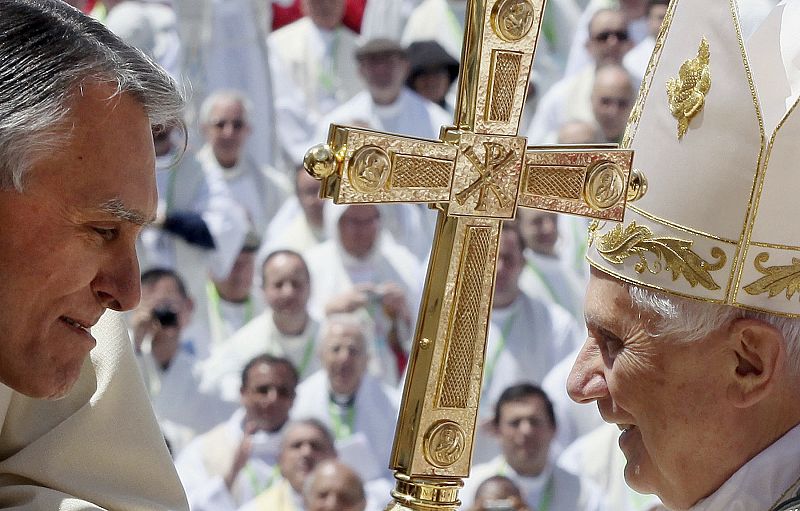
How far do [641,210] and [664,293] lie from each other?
0.12m

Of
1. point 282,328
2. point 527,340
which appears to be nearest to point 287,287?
point 282,328

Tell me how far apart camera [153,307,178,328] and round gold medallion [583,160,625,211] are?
3.60 meters

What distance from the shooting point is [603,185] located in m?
1.52

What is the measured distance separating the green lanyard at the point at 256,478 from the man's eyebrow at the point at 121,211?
3.38 m

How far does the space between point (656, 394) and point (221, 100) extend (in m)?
3.92

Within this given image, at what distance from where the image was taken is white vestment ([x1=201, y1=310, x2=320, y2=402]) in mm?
4965

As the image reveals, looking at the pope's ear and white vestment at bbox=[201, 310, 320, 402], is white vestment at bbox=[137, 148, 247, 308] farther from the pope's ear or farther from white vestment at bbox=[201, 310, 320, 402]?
the pope's ear

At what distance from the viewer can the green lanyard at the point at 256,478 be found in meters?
4.76

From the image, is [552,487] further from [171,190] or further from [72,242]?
[72,242]

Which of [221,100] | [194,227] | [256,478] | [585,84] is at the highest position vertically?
[585,84]

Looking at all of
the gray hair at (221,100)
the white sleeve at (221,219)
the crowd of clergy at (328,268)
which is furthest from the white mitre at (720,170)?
the gray hair at (221,100)

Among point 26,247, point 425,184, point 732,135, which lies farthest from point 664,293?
point 26,247

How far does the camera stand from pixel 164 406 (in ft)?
16.3

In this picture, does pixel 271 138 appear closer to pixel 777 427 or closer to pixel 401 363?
→ pixel 401 363
